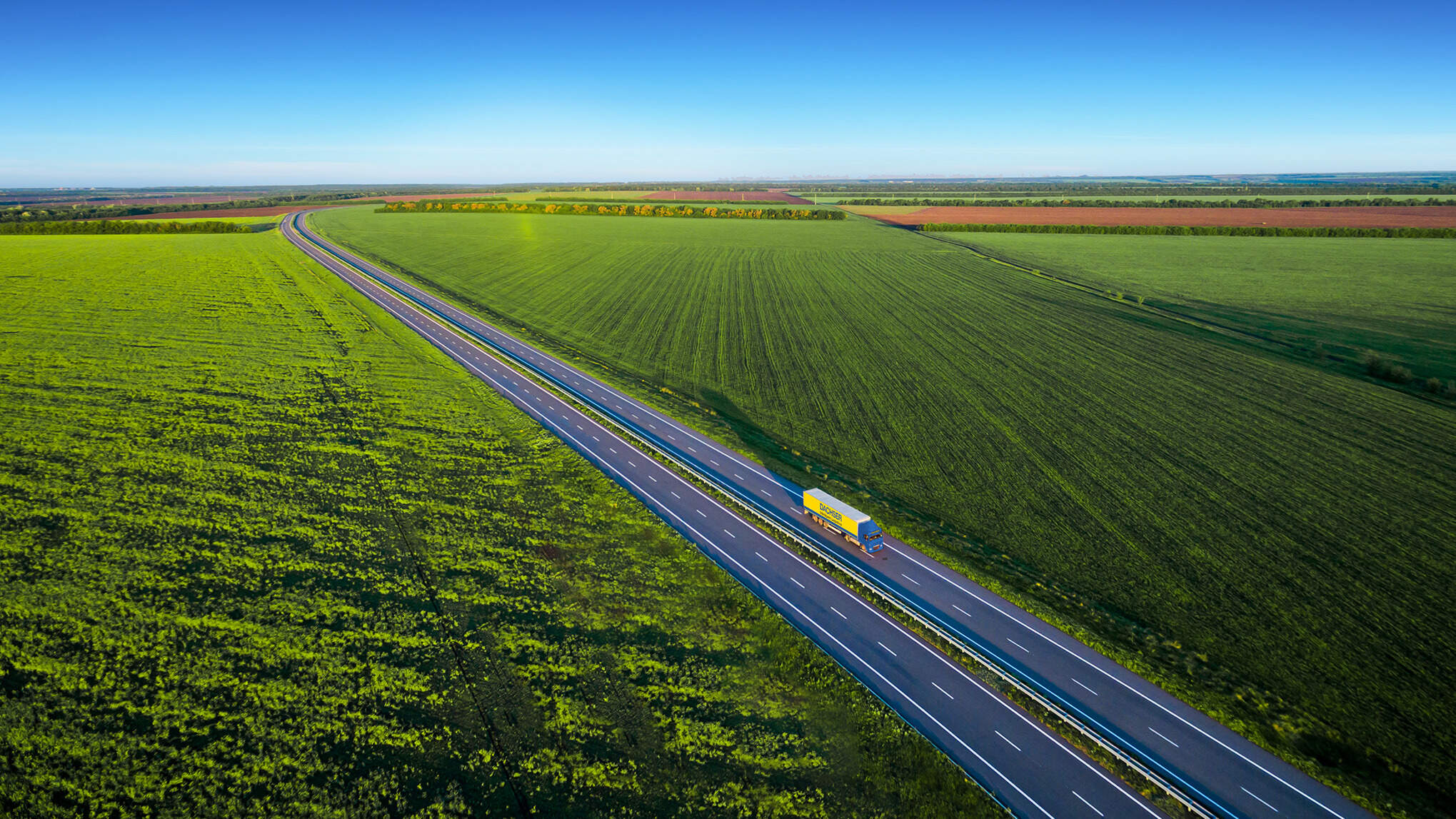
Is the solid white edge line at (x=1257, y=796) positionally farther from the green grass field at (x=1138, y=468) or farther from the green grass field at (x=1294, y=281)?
the green grass field at (x=1294, y=281)

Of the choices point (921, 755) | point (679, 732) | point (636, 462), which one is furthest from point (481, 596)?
point (921, 755)

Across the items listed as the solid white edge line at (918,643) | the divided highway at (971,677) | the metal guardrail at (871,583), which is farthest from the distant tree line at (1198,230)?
the solid white edge line at (918,643)

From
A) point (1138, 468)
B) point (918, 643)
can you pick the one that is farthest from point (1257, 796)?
point (1138, 468)

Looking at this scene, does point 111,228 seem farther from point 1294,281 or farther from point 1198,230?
point 1198,230

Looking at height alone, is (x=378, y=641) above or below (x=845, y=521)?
below

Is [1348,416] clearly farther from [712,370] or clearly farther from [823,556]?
[712,370]

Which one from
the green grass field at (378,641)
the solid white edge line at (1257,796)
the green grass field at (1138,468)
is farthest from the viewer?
the green grass field at (1138,468)

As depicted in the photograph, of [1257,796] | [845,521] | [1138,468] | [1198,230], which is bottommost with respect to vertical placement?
[1257,796]
